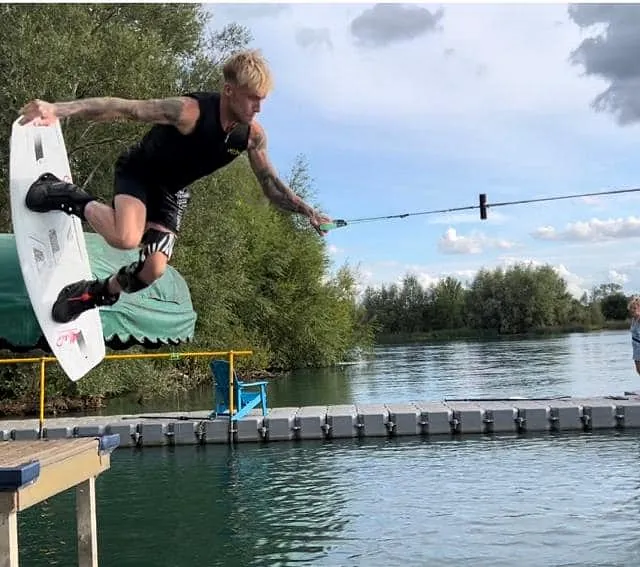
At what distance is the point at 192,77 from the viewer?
77.6 feet

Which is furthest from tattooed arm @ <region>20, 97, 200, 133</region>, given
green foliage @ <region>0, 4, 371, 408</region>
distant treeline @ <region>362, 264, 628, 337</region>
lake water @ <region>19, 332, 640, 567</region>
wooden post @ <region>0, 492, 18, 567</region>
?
distant treeline @ <region>362, 264, 628, 337</region>

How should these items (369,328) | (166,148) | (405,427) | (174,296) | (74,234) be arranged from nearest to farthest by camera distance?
(166,148), (74,234), (174,296), (405,427), (369,328)

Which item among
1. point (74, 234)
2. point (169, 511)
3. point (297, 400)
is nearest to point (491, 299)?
point (297, 400)

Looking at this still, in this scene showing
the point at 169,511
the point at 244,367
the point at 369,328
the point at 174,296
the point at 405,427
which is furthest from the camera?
the point at 369,328

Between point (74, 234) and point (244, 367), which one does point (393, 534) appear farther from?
point (244, 367)

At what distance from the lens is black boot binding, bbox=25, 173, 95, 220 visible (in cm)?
350

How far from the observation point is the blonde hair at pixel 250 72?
3.16 meters

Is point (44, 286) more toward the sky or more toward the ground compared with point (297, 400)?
more toward the sky

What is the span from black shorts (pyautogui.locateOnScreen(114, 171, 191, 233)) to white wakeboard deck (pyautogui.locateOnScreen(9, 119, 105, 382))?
1.36 feet

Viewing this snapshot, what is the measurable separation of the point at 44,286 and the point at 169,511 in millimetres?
6958

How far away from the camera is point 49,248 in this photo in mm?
3650

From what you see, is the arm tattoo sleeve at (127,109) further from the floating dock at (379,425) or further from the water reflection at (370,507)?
the floating dock at (379,425)

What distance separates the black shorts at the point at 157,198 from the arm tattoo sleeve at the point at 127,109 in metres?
0.25

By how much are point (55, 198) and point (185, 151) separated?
64cm
